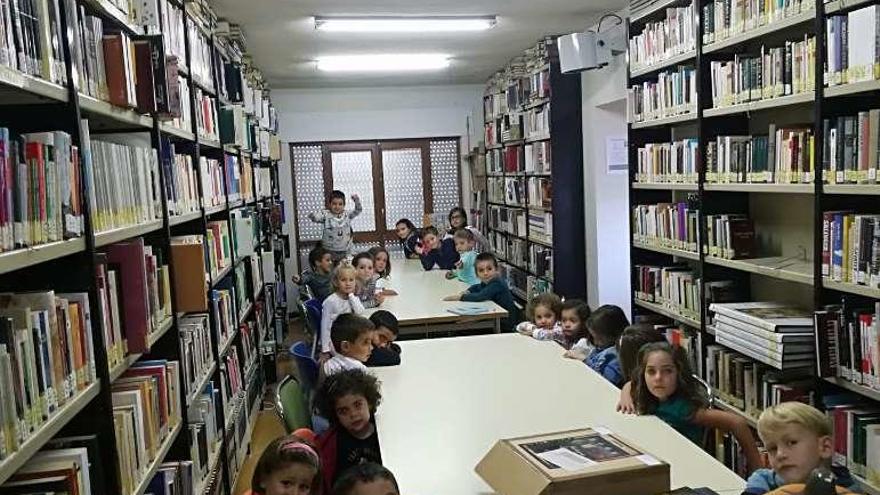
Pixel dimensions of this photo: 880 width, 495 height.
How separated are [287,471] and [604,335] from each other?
1.84 m

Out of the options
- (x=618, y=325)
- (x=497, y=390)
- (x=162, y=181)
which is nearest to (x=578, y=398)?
(x=497, y=390)

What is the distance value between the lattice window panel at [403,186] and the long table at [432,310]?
132 inches

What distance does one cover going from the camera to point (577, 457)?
1.84 metres

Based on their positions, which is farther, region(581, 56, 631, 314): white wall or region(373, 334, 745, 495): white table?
region(581, 56, 631, 314): white wall

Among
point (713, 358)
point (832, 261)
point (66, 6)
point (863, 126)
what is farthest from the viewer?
point (713, 358)

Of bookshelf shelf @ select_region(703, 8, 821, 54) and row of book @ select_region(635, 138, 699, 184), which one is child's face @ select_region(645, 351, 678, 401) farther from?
row of book @ select_region(635, 138, 699, 184)

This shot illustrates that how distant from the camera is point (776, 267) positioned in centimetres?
328

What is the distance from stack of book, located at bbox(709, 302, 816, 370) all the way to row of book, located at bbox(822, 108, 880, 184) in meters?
0.66

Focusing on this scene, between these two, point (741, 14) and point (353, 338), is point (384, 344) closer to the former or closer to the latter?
point (353, 338)

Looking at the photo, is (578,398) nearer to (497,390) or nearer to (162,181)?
(497,390)

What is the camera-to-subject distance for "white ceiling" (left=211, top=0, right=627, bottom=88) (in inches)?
195

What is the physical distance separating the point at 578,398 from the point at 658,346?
0.39 m

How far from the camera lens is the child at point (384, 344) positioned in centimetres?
347

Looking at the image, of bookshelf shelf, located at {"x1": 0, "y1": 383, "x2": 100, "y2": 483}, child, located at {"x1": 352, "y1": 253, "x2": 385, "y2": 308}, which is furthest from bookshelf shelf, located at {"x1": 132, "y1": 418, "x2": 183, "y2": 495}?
child, located at {"x1": 352, "y1": 253, "x2": 385, "y2": 308}
